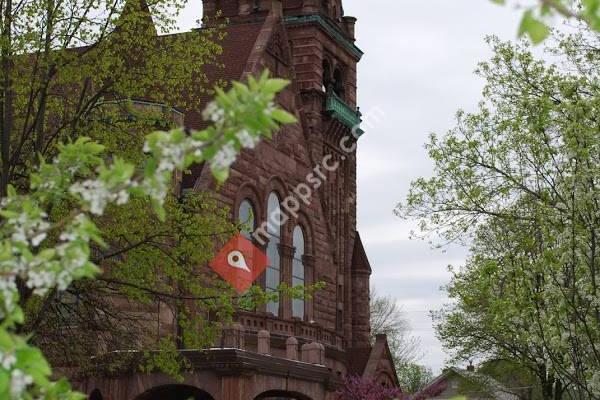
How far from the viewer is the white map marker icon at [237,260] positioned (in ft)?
85.2

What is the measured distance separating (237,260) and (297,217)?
202 inches

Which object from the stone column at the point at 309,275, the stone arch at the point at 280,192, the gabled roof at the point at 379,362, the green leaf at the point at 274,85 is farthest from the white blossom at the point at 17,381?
the gabled roof at the point at 379,362

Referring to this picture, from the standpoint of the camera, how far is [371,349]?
3775 centimetres

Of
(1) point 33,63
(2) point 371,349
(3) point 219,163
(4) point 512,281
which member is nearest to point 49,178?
(3) point 219,163

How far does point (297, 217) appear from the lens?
31.0m

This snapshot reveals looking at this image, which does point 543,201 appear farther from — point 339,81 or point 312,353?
point 339,81

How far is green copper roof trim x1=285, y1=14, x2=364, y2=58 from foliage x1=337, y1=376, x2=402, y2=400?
14767 mm

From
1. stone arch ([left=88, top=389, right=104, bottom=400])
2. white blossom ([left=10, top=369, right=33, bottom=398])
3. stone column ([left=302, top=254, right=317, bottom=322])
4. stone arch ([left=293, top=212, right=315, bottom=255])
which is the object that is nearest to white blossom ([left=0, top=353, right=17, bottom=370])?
white blossom ([left=10, top=369, right=33, bottom=398])

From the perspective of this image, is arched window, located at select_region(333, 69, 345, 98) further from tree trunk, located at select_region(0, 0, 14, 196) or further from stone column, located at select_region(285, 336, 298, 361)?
tree trunk, located at select_region(0, 0, 14, 196)

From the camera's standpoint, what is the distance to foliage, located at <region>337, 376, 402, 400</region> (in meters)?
31.4

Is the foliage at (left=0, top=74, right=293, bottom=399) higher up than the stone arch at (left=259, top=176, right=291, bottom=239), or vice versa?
the stone arch at (left=259, top=176, right=291, bottom=239)

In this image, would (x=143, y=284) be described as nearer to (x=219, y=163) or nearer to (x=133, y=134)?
(x=133, y=134)

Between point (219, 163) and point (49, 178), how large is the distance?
46.2 inches

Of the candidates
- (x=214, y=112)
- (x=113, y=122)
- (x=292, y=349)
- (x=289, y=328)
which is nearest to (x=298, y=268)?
(x=289, y=328)
